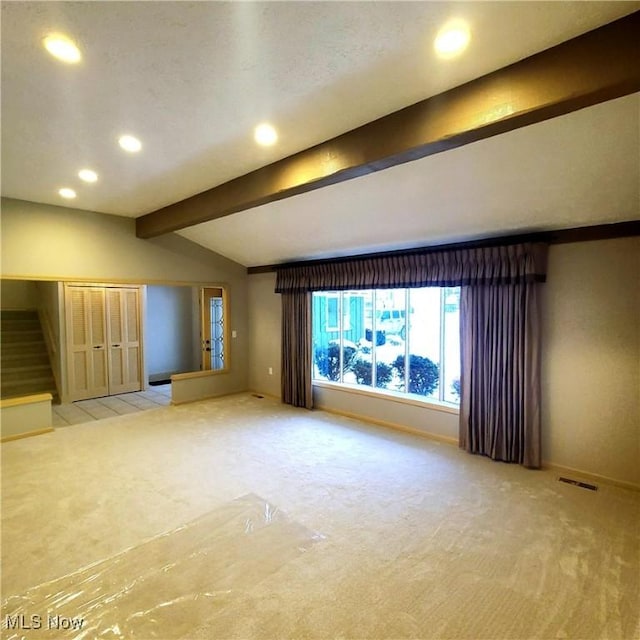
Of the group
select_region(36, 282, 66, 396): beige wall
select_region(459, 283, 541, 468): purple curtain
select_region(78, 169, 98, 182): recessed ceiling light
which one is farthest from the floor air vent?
select_region(36, 282, 66, 396): beige wall

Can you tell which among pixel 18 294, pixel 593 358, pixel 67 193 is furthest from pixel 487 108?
pixel 18 294

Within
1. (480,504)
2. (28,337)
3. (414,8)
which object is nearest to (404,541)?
(480,504)

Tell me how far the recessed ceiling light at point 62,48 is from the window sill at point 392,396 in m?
4.36

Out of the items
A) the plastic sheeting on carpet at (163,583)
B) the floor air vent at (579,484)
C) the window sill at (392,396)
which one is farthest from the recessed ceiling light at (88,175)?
the floor air vent at (579,484)

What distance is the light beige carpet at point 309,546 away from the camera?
6.35ft

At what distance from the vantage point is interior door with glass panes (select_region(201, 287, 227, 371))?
7.03m

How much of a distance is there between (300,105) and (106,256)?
164 inches

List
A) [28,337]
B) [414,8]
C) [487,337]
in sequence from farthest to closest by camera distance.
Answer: [28,337], [487,337], [414,8]

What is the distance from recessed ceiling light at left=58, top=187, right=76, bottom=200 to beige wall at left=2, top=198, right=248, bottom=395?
548 millimetres

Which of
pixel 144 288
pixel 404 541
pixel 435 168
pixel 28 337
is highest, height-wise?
pixel 435 168

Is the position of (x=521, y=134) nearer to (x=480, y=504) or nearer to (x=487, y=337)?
(x=487, y=337)

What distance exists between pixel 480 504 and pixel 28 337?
7765 mm

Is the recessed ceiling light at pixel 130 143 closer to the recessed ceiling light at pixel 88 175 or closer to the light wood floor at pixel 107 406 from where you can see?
the recessed ceiling light at pixel 88 175

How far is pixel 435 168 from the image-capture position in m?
2.99
